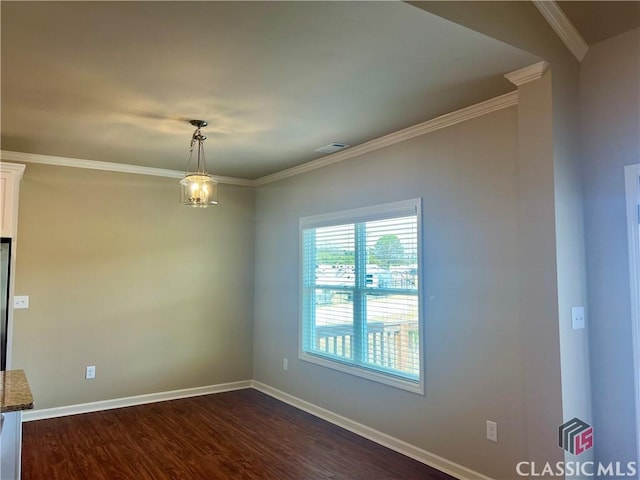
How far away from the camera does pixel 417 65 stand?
2.52 metres

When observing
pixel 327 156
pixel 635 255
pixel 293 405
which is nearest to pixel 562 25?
pixel 635 255

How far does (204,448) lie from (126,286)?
205cm

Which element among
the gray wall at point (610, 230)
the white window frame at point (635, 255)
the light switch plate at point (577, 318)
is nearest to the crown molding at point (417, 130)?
the gray wall at point (610, 230)

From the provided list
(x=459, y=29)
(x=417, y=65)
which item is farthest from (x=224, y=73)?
(x=459, y=29)

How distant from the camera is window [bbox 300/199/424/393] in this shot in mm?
3605

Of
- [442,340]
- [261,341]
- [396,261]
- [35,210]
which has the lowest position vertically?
[261,341]

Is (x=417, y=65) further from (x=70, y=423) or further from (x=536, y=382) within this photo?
(x=70, y=423)

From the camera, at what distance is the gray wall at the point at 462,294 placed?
2936 mm

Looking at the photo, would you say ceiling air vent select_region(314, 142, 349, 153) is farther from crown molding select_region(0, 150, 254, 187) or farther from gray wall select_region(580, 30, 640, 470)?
gray wall select_region(580, 30, 640, 470)

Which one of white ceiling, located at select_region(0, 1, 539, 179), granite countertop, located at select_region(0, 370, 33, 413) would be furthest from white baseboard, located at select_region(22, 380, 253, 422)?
white ceiling, located at select_region(0, 1, 539, 179)

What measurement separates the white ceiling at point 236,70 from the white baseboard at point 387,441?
98.6 inches

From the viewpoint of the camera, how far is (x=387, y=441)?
371 centimetres

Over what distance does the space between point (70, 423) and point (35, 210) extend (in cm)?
207

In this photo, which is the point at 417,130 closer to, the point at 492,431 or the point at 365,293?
the point at 365,293
